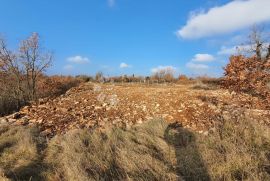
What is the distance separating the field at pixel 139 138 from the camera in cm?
503

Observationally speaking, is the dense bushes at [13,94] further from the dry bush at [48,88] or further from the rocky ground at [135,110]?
the rocky ground at [135,110]

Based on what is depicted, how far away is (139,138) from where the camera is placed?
6.94m

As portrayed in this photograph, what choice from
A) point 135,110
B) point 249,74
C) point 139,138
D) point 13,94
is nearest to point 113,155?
point 139,138

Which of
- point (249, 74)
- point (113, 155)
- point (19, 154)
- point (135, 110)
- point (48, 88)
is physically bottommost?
point (19, 154)

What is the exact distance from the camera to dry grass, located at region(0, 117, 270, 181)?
4.88 metres

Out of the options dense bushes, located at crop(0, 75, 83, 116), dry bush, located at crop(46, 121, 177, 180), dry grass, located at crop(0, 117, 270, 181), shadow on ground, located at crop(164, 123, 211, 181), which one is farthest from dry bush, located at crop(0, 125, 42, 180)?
dense bushes, located at crop(0, 75, 83, 116)

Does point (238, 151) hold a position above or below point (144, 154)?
above

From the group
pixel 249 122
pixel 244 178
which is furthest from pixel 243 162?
pixel 249 122

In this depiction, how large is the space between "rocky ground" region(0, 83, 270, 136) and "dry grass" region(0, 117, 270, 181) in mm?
750

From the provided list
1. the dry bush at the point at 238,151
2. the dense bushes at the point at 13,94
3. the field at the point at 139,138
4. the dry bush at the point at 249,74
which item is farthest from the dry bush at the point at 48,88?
the dry bush at the point at 238,151

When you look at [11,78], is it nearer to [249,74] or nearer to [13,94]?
[13,94]

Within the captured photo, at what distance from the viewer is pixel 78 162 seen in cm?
543

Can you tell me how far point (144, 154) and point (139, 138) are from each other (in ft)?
3.61

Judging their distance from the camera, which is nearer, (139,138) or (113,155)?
(113,155)
